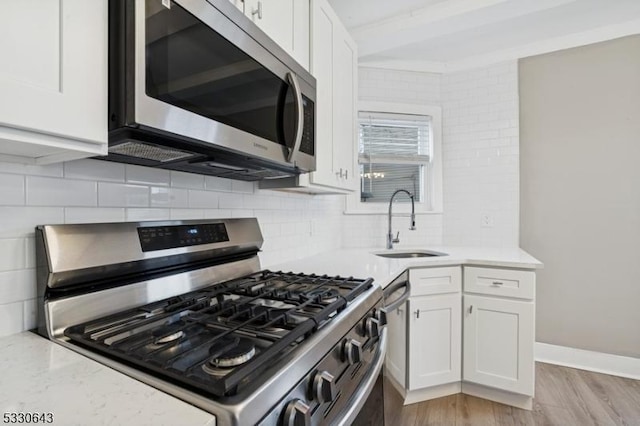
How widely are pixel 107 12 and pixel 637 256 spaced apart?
3241 mm

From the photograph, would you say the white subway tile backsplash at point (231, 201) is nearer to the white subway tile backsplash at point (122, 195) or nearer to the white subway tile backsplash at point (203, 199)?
the white subway tile backsplash at point (203, 199)

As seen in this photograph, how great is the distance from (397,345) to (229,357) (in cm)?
126

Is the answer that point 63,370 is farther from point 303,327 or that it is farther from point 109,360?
point 303,327

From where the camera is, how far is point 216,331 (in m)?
0.76

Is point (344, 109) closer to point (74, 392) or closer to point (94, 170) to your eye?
point (94, 170)

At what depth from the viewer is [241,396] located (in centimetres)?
50

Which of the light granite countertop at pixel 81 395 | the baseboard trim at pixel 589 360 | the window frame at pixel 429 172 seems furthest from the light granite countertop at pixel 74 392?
the baseboard trim at pixel 589 360

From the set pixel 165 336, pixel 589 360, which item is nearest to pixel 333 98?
pixel 165 336

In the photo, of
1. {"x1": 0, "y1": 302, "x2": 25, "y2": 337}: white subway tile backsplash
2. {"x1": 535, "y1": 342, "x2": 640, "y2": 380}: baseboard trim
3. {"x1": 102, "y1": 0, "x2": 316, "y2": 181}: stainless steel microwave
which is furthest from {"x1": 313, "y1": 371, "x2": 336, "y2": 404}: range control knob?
{"x1": 535, "y1": 342, "x2": 640, "y2": 380}: baseboard trim

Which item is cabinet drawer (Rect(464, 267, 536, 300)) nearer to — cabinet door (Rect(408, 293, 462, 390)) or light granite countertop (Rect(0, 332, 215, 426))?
cabinet door (Rect(408, 293, 462, 390))

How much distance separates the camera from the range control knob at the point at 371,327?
103 centimetres

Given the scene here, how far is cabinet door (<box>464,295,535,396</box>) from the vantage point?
1.90 metres

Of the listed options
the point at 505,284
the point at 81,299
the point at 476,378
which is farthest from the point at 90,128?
the point at 476,378

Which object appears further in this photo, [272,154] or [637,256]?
[637,256]
